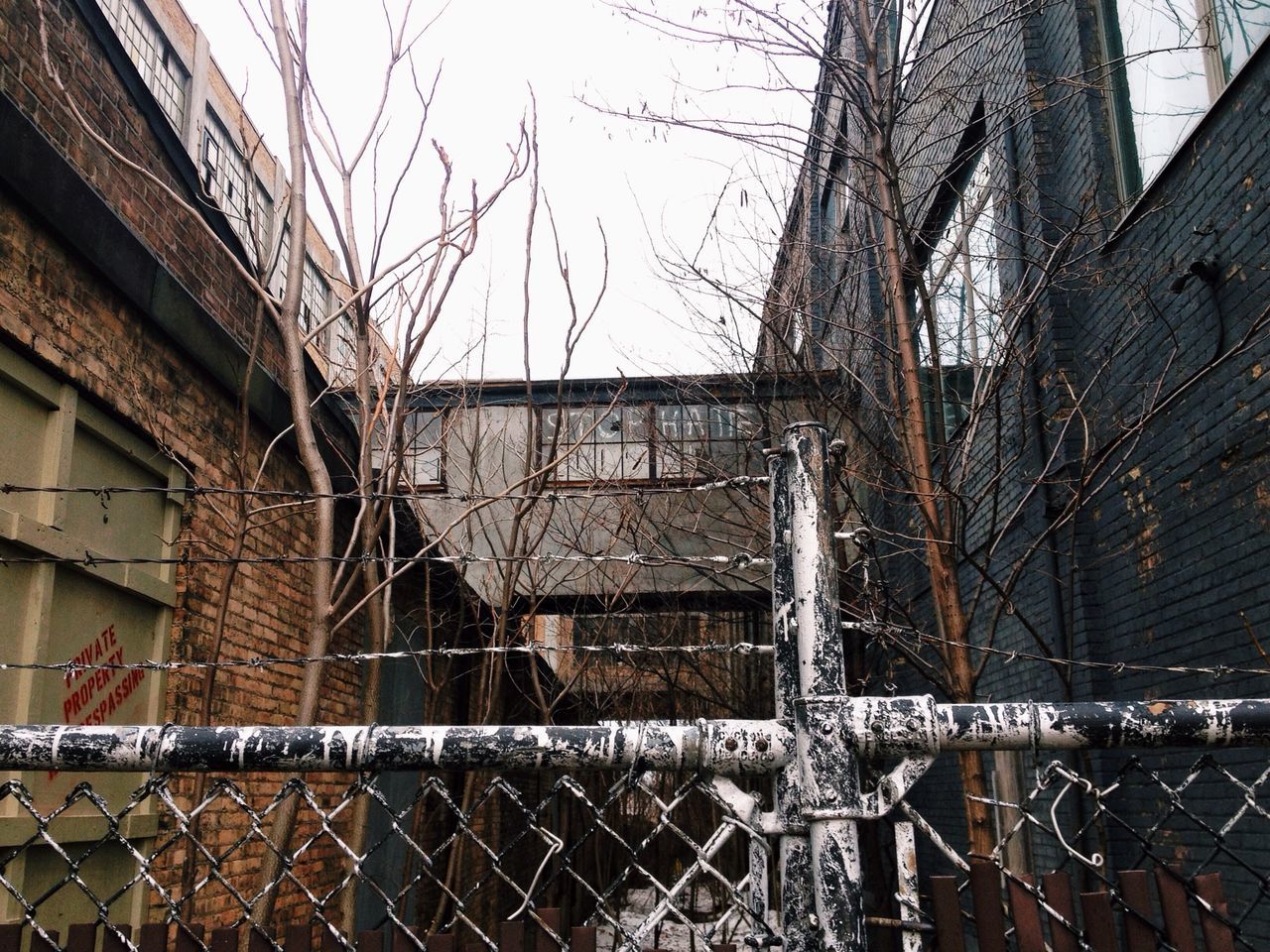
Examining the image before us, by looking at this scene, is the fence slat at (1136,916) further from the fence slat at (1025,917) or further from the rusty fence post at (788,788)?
the rusty fence post at (788,788)

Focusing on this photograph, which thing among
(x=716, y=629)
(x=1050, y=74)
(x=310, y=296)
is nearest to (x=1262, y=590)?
(x=1050, y=74)

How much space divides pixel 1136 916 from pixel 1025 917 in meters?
0.18

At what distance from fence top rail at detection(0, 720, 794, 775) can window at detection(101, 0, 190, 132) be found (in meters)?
11.9

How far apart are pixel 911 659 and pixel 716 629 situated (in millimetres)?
10737

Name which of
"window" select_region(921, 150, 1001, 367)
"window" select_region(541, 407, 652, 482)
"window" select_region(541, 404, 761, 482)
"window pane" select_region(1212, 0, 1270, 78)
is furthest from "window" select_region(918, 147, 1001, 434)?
"window" select_region(541, 407, 652, 482)

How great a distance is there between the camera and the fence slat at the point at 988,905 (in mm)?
1587

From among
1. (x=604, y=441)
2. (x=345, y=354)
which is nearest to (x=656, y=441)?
(x=604, y=441)

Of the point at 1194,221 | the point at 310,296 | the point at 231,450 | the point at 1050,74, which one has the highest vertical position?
the point at 310,296

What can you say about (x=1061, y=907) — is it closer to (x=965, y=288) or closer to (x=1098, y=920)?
(x=1098, y=920)

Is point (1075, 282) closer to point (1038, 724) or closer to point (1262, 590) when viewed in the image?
point (1262, 590)

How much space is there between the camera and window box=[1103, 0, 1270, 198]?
539cm

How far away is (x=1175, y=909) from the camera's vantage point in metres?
1.62

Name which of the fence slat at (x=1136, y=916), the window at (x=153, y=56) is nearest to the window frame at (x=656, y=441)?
the window at (x=153, y=56)

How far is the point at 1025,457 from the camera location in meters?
7.45
